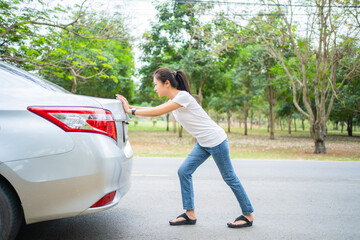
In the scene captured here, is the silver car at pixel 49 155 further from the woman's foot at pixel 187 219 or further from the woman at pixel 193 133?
the woman's foot at pixel 187 219


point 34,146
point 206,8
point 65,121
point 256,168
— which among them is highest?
point 206,8

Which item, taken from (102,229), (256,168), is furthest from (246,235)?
(256,168)

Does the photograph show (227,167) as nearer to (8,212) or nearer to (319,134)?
(8,212)

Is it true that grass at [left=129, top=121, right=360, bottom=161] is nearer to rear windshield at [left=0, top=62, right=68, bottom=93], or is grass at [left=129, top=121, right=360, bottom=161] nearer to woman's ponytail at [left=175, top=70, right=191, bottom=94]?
woman's ponytail at [left=175, top=70, right=191, bottom=94]

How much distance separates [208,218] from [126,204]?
4.02ft

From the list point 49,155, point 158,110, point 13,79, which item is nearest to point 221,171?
point 158,110

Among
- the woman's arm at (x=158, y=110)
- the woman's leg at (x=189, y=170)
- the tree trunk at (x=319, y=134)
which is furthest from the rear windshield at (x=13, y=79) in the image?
the tree trunk at (x=319, y=134)

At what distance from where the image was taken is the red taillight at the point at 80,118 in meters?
2.25

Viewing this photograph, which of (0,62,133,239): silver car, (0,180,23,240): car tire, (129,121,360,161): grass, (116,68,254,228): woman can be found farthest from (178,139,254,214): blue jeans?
(129,121,360,161): grass

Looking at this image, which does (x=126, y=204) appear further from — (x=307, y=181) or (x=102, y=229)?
(x=307, y=181)

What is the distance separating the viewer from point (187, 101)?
120 inches

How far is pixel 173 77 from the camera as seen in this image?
10.5 ft

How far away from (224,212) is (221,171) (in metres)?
0.78

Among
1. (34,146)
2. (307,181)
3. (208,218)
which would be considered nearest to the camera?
(34,146)
